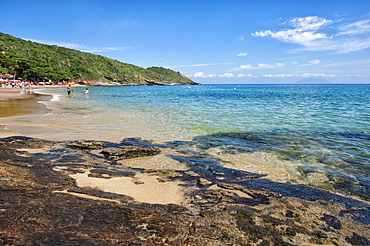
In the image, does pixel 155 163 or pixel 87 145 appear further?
pixel 87 145

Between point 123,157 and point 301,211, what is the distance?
212 inches

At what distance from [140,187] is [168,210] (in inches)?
56.0

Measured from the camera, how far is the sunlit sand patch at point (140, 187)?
4680 mm

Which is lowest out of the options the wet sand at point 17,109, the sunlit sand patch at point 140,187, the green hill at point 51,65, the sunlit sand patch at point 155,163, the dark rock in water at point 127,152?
the sunlit sand patch at point 155,163

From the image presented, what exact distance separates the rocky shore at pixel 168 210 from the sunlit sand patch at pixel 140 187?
63mm

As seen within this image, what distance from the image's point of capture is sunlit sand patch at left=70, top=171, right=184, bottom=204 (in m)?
4.68

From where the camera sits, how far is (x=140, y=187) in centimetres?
522

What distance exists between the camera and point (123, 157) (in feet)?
24.6

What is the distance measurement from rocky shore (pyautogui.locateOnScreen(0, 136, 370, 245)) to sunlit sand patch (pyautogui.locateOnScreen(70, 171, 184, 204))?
0.06 m

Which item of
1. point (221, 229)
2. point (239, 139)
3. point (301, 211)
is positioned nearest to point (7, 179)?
point (221, 229)

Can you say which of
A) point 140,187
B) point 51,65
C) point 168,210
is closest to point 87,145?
point 140,187

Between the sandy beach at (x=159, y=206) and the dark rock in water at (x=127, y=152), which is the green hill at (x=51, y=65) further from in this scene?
the sandy beach at (x=159, y=206)

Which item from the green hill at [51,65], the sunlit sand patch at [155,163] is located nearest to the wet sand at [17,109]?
the sunlit sand patch at [155,163]

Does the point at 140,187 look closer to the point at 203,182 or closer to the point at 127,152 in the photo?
the point at 203,182
